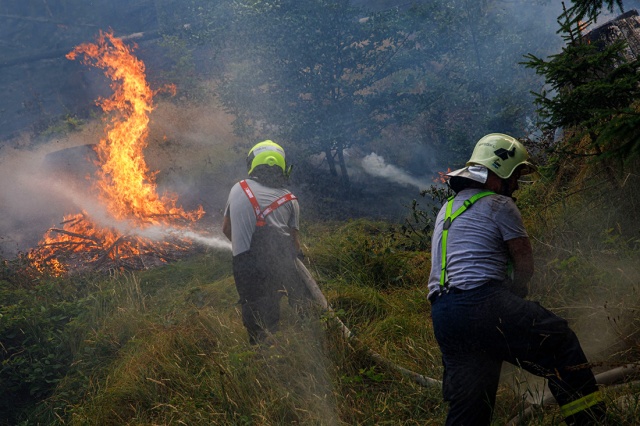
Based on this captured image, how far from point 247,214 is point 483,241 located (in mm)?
2424

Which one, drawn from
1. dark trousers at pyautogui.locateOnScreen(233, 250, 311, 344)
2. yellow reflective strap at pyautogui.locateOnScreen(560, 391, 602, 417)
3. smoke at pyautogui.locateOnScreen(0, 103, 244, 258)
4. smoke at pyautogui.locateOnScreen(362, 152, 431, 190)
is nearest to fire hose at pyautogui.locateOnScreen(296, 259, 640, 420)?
yellow reflective strap at pyautogui.locateOnScreen(560, 391, 602, 417)

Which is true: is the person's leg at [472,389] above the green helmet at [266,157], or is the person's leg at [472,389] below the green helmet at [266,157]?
below

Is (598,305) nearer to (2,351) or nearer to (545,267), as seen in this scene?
(545,267)

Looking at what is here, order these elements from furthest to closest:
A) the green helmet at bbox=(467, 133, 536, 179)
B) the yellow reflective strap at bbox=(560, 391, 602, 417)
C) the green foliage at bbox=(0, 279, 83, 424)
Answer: the green foliage at bbox=(0, 279, 83, 424), the green helmet at bbox=(467, 133, 536, 179), the yellow reflective strap at bbox=(560, 391, 602, 417)

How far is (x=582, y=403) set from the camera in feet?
8.63

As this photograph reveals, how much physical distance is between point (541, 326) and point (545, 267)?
7.78 feet

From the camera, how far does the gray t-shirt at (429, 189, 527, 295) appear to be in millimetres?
2830

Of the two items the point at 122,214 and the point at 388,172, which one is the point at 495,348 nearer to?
the point at 122,214

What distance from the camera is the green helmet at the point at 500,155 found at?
Answer: 303 centimetres

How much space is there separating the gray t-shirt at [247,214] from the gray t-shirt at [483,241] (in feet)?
7.22

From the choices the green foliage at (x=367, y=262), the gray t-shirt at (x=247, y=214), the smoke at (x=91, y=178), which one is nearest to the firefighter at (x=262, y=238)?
the gray t-shirt at (x=247, y=214)

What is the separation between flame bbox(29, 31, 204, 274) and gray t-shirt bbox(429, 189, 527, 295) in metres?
8.25

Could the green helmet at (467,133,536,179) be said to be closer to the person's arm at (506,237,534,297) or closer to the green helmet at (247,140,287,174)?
the person's arm at (506,237,534,297)

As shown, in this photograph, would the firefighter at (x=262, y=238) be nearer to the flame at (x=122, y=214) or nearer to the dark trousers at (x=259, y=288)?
the dark trousers at (x=259, y=288)
